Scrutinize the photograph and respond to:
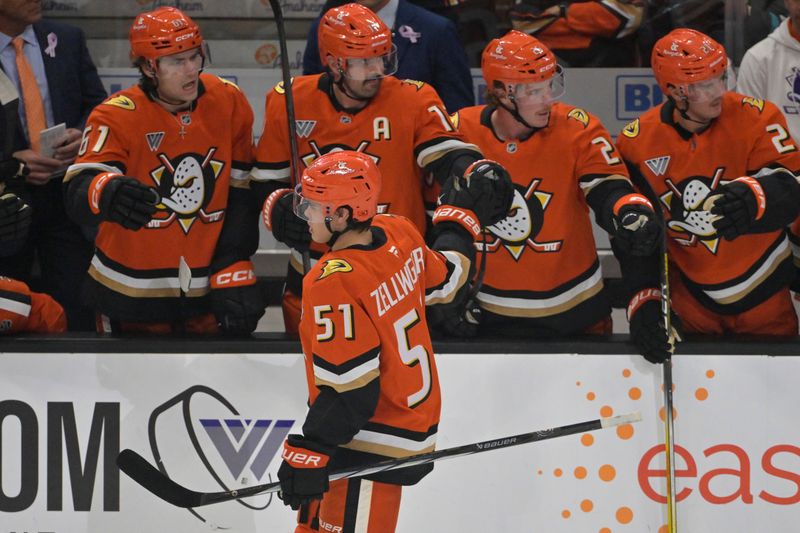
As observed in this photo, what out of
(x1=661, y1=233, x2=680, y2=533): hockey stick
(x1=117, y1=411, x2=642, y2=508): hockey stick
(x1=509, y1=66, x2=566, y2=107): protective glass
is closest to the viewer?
(x1=117, y1=411, x2=642, y2=508): hockey stick

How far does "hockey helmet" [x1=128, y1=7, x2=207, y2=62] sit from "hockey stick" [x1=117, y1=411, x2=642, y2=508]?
3.98 feet

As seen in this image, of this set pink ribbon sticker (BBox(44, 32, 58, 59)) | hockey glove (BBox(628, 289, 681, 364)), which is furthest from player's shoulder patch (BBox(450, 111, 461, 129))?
pink ribbon sticker (BBox(44, 32, 58, 59))

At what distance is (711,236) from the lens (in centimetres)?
360

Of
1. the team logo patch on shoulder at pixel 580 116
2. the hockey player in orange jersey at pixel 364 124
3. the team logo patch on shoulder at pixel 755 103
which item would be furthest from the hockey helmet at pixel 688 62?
the hockey player in orange jersey at pixel 364 124

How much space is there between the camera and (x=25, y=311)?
12.0 ft

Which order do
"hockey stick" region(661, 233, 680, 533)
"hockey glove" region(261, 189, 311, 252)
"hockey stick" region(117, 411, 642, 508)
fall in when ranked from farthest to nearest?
"hockey glove" region(261, 189, 311, 252) < "hockey stick" region(661, 233, 680, 533) < "hockey stick" region(117, 411, 642, 508)

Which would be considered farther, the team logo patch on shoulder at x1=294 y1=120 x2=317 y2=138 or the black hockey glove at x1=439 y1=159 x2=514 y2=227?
the team logo patch on shoulder at x1=294 y1=120 x2=317 y2=138

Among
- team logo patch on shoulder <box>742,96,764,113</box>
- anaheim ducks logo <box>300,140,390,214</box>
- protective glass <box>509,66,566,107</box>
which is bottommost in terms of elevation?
anaheim ducks logo <box>300,140,390,214</box>

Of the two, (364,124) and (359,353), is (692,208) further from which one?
(359,353)

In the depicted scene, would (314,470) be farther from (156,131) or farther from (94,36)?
(94,36)

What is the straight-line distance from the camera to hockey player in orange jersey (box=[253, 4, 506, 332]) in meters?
3.60

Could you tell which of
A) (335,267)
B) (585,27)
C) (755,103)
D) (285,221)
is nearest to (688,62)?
(755,103)

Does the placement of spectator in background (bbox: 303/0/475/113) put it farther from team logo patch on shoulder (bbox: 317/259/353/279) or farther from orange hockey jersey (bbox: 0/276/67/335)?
team logo patch on shoulder (bbox: 317/259/353/279)

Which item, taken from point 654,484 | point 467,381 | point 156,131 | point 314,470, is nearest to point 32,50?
point 156,131
